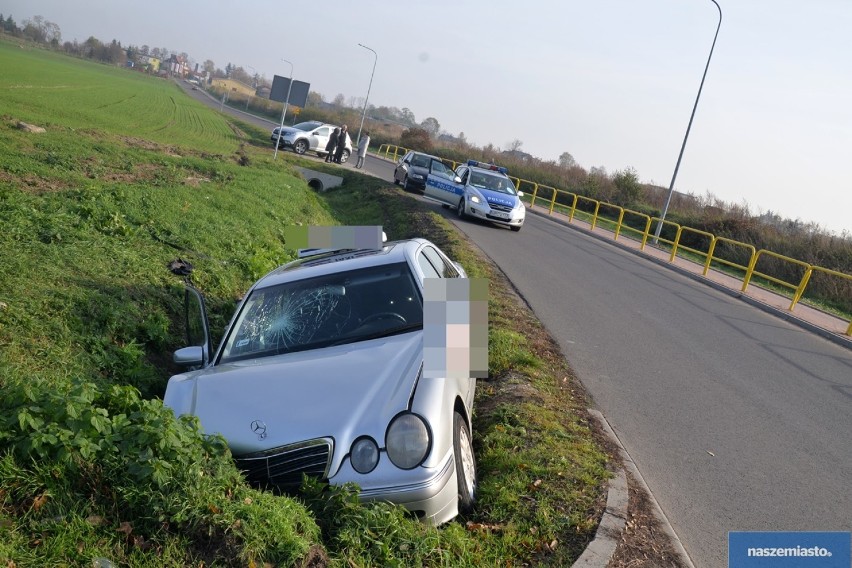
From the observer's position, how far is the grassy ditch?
11.8ft

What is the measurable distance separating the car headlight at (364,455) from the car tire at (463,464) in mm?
570

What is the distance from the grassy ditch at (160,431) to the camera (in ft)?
11.8

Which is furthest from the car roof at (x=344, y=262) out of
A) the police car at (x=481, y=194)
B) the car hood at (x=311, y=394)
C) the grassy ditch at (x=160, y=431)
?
the police car at (x=481, y=194)

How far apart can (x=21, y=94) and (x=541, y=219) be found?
25684 mm

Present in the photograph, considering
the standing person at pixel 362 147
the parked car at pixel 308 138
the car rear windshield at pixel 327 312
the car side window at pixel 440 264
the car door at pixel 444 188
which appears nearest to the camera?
the car rear windshield at pixel 327 312

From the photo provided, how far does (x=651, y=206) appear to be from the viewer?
1757 inches

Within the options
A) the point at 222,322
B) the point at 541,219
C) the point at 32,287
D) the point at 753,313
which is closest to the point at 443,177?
the point at 541,219

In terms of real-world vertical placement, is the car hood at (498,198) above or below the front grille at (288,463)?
above

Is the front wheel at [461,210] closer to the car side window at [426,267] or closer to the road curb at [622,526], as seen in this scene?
the car side window at [426,267]

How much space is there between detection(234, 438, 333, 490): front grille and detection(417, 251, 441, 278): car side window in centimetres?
227

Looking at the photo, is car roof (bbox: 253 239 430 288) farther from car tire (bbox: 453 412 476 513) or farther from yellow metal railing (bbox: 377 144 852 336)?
yellow metal railing (bbox: 377 144 852 336)

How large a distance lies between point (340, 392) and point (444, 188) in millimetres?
22423

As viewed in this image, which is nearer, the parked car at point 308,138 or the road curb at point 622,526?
the road curb at point 622,526

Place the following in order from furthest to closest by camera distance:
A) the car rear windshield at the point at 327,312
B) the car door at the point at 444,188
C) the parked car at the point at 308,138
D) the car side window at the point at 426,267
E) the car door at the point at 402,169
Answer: the parked car at the point at 308,138, the car door at the point at 402,169, the car door at the point at 444,188, the car side window at the point at 426,267, the car rear windshield at the point at 327,312
